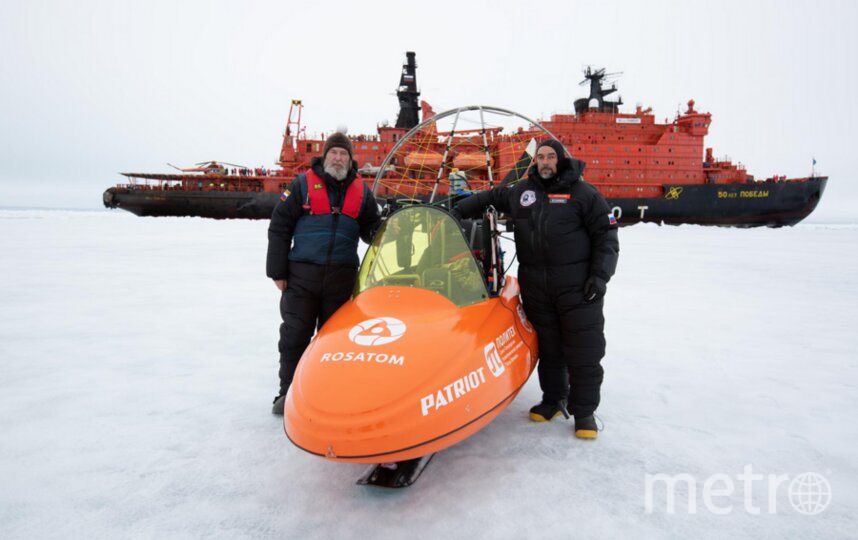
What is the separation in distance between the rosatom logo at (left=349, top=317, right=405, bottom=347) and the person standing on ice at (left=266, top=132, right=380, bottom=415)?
831mm

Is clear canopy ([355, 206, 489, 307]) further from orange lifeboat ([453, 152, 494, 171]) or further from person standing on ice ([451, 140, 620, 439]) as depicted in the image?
orange lifeboat ([453, 152, 494, 171])

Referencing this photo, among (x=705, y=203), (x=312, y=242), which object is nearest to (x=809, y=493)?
(x=312, y=242)

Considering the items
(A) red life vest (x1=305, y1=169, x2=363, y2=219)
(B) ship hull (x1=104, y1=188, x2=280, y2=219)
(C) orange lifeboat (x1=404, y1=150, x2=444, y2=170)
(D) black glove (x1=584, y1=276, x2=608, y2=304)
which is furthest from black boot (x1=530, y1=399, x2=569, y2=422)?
(B) ship hull (x1=104, y1=188, x2=280, y2=219)

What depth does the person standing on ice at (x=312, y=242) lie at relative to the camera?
273 centimetres

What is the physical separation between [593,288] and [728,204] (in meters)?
26.5

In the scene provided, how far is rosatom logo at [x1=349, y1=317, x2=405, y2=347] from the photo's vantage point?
6.22ft

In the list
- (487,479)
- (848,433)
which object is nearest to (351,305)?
(487,479)

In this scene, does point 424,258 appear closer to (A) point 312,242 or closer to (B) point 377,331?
(B) point 377,331

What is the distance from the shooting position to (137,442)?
88.7 inches

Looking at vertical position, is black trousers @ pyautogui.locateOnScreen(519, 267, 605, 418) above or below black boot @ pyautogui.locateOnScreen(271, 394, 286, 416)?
above

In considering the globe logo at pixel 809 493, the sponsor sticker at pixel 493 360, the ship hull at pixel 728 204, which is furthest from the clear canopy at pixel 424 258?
the ship hull at pixel 728 204

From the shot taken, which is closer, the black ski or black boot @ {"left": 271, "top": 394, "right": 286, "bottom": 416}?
the black ski

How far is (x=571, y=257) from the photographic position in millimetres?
2541

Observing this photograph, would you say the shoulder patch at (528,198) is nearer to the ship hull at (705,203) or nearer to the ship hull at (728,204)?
the ship hull at (705,203)
